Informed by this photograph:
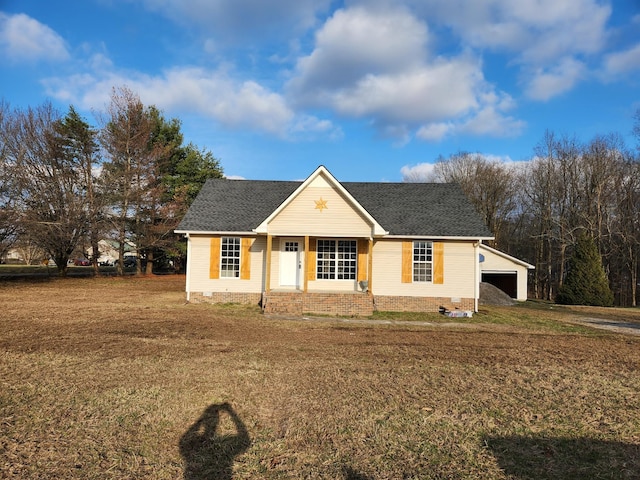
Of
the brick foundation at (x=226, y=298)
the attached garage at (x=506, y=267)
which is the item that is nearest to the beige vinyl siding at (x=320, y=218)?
the brick foundation at (x=226, y=298)

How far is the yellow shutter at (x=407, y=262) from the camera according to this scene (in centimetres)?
1647

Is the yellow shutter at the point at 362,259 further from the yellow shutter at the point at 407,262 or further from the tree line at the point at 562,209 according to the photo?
the tree line at the point at 562,209

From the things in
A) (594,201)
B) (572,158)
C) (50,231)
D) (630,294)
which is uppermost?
(572,158)

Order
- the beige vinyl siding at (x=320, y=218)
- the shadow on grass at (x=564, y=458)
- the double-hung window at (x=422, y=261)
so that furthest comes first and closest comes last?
the double-hung window at (x=422, y=261) → the beige vinyl siding at (x=320, y=218) → the shadow on grass at (x=564, y=458)

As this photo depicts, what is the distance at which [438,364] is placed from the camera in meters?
7.69

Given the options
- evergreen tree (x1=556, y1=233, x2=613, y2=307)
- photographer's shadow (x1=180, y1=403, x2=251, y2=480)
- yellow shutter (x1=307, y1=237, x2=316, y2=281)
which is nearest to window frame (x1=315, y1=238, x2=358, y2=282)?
yellow shutter (x1=307, y1=237, x2=316, y2=281)

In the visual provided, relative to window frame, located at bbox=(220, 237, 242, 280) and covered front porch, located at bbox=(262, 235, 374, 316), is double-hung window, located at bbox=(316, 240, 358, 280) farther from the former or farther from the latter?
window frame, located at bbox=(220, 237, 242, 280)

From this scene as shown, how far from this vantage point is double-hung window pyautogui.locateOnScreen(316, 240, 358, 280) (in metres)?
16.8

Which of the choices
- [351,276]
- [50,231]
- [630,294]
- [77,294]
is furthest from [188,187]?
[630,294]

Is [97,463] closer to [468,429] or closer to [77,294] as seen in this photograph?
[468,429]

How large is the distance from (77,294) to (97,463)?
1813 cm

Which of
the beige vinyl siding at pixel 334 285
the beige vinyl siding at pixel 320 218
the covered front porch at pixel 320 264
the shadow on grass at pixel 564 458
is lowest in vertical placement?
the shadow on grass at pixel 564 458

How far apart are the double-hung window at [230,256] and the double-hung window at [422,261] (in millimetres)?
7157

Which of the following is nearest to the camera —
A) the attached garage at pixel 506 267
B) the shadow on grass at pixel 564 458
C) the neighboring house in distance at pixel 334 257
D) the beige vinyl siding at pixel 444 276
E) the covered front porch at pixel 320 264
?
the shadow on grass at pixel 564 458
